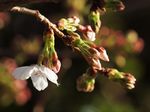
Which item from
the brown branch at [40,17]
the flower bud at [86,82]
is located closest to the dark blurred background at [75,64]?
the flower bud at [86,82]

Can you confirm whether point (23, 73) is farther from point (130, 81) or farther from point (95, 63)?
point (130, 81)

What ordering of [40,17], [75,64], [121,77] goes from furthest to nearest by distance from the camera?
1. [75,64]
2. [121,77]
3. [40,17]

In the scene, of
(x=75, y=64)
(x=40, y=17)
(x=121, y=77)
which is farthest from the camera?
(x=75, y=64)

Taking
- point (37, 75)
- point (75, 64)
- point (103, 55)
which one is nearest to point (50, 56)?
point (37, 75)

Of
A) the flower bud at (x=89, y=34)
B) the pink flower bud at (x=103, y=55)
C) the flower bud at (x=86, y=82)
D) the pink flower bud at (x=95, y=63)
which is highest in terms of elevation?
the flower bud at (x=89, y=34)

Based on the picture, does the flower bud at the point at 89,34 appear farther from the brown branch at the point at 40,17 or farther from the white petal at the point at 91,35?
the brown branch at the point at 40,17

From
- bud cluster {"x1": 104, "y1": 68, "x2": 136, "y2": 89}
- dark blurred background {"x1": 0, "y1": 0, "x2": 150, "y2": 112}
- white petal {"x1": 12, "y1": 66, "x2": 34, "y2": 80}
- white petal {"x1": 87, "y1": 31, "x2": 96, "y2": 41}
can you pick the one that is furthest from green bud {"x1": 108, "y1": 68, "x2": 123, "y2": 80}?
dark blurred background {"x1": 0, "y1": 0, "x2": 150, "y2": 112}

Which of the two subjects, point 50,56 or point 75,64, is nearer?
point 50,56

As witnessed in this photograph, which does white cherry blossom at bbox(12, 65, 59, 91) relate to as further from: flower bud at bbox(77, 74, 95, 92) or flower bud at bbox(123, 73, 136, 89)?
flower bud at bbox(123, 73, 136, 89)

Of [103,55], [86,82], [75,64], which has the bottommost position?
[75,64]
